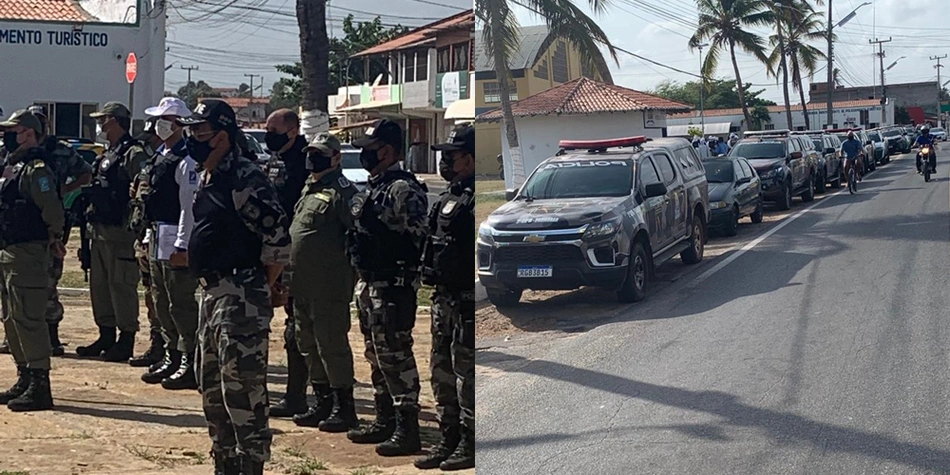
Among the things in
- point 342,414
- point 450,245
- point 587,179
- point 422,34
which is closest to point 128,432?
point 342,414

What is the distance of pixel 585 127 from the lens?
1811mm

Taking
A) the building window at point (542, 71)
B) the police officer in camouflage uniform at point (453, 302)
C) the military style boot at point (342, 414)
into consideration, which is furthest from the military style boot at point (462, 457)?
the building window at point (542, 71)

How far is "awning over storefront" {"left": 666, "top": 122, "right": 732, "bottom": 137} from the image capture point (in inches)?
74.7

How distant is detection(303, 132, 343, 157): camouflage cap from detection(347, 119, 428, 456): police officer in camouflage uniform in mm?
193

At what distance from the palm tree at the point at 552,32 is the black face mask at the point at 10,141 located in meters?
3.04

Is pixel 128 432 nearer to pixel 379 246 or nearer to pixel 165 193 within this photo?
pixel 165 193

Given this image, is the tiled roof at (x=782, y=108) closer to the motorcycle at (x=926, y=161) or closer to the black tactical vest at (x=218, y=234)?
the motorcycle at (x=926, y=161)

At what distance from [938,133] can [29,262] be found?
4.75m

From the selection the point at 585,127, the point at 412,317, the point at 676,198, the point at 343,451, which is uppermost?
the point at 585,127

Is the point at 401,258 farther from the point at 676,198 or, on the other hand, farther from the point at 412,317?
the point at 676,198

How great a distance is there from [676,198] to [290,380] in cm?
A: 429

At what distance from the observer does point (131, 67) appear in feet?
13.1

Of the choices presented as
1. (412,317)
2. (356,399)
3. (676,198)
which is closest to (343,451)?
(412,317)

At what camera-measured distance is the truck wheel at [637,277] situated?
187 centimetres
